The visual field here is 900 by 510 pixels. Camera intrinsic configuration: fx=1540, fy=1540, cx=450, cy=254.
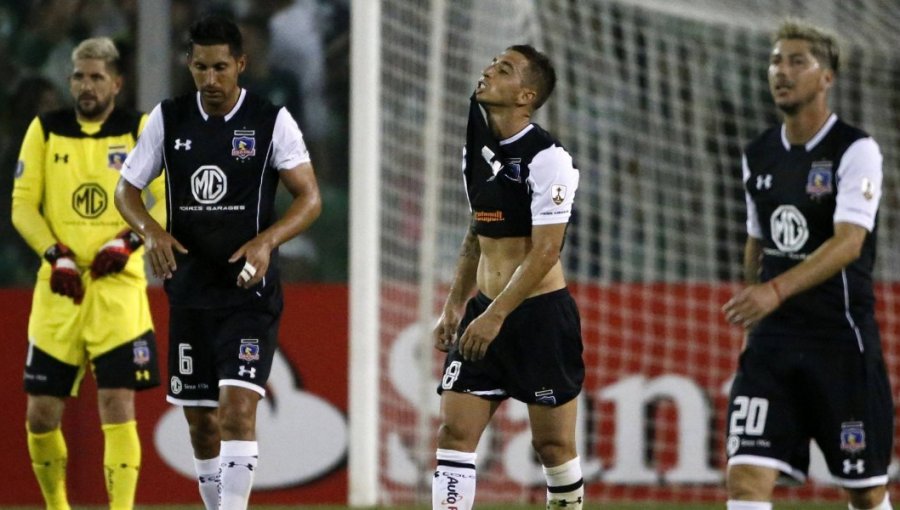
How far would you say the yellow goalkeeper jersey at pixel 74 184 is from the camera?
6.70 metres

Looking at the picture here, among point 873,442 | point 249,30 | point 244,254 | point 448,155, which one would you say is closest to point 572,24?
point 448,155

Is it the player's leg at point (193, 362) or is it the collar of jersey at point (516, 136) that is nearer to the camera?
the collar of jersey at point (516, 136)

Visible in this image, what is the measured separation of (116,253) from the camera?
21.5ft

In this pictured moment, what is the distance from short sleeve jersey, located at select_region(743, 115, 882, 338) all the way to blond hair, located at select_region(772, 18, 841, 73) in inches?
7.8

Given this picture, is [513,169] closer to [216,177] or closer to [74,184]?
[216,177]

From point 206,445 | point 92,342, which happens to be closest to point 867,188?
point 206,445

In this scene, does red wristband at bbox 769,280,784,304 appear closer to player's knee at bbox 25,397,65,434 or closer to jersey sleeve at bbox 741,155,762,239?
jersey sleeve at bbox 741,155,762,239

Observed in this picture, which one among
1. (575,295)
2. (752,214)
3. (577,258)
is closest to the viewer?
(752,214)

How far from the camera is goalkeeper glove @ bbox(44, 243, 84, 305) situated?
6539 mm

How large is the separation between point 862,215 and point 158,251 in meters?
2.47

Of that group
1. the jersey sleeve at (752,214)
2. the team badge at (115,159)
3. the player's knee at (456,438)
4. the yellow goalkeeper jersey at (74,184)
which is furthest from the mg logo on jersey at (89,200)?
the jersey sleeve at (752,214)

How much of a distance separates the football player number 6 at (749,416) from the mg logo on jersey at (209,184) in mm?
2100

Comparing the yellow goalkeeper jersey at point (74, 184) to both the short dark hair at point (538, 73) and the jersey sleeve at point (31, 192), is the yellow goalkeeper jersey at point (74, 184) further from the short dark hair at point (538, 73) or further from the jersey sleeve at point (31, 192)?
the short dark hair at point (538, 73)

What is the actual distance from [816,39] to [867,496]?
59.0 inches
